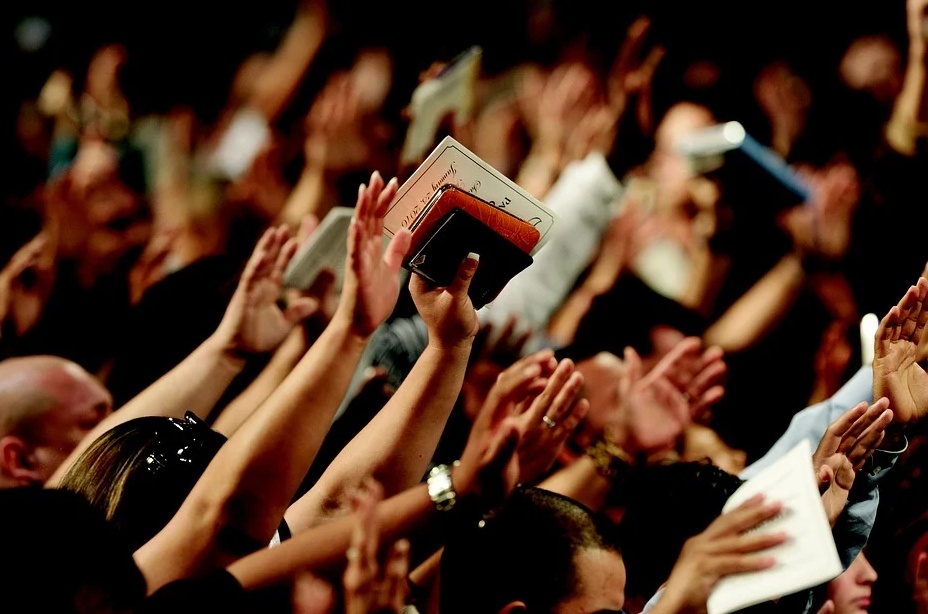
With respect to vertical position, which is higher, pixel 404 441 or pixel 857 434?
pixel 857 434

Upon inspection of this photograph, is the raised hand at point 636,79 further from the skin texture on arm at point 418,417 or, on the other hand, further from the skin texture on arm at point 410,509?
the skin texture on arm at point 410,509

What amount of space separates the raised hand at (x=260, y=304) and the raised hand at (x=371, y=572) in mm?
1013

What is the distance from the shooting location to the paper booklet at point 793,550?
125 centimetres

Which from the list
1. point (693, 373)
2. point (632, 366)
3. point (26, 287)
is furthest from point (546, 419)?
point (26, 287)

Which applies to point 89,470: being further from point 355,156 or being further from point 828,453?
point 355,156

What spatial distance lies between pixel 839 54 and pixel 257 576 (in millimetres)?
3148

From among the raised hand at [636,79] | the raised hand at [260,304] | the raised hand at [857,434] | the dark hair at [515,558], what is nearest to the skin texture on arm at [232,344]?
the raised hand at [260,304]

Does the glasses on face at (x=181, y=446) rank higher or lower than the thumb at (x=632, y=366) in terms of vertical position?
lower

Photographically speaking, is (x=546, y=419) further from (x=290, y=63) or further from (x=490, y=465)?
(x=290, y=63)

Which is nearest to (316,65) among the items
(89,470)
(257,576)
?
(89,470)

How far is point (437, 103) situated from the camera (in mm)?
2580

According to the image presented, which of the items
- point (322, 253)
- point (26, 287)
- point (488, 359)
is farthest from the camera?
point (26, 287)

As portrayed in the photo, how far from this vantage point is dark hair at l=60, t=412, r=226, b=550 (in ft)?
4.65

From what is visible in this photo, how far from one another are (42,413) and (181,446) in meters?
0.60
